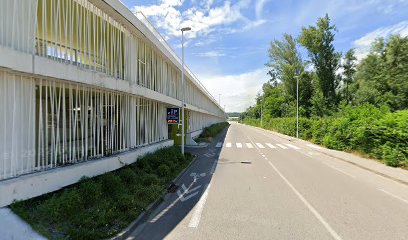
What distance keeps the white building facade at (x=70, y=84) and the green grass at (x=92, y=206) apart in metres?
0.74

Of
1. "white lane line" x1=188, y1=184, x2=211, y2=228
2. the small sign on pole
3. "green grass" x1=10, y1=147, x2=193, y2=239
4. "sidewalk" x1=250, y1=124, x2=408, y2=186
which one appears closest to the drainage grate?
"green grass" x1=10, y1=147, x2=193, y2=239

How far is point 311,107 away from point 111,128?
42259mm

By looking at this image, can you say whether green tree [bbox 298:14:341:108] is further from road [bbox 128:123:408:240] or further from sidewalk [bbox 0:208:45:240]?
sidewalk [bbox 0:208:45:240]

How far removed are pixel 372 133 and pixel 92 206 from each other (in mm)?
14373

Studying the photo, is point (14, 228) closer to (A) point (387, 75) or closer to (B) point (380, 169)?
(B) point (380, 169)

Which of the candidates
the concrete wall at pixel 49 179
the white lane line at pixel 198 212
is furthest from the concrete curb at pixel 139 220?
the concrete wall at pixel 49 179

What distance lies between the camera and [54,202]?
482 centimetres

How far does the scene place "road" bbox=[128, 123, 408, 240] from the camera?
4.58 m

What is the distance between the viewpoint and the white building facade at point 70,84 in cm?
508

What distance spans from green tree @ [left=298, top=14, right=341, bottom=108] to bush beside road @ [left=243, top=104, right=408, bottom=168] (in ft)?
71.5

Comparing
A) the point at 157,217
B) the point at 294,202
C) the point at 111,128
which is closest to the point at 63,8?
the point at 111,128

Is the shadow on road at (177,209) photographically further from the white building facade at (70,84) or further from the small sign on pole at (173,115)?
the small sign on pole at (173,115)

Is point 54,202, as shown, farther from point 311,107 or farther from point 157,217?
point 311,107

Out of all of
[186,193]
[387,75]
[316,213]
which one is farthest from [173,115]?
[387,75]
